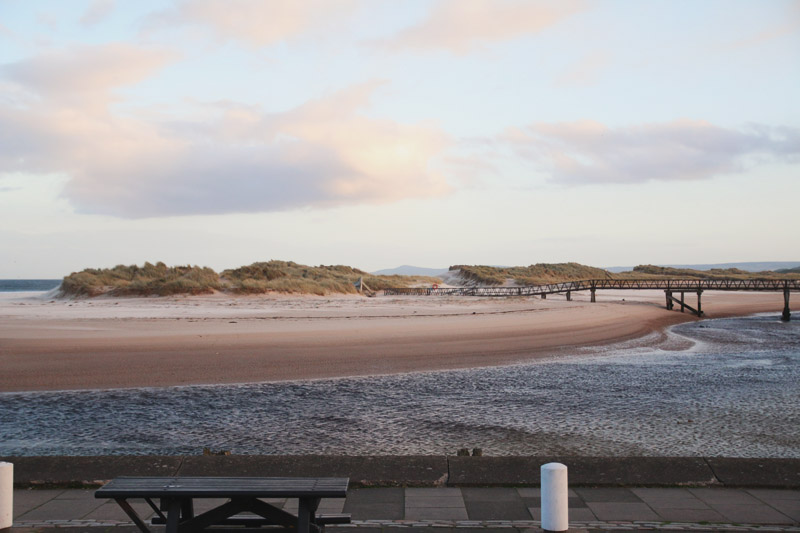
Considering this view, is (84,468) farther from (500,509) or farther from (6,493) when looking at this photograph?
(500,509)

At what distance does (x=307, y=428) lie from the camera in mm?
9844

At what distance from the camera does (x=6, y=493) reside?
4398 millimetres

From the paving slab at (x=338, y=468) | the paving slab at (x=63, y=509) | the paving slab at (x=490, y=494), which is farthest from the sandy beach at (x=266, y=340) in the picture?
the paving slab at (x=490, y=494)

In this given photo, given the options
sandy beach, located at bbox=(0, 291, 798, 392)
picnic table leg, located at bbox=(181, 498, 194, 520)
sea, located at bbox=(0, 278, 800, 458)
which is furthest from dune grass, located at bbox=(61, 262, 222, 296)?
picnic table leg, located at bbox=(181, 498, 194, 520)

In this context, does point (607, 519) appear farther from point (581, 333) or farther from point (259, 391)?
point (581, 333)

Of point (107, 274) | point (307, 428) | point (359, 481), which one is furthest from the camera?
point (107, 274)

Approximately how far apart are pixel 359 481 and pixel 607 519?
83.5 inches

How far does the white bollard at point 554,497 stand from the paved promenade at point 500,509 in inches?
22.0

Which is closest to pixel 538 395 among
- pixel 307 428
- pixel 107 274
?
pixel 307 428

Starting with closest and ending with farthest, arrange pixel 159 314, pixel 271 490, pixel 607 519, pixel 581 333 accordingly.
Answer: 1. pixel 271 490
2. pixel 607 519
3. pixel 581 333
4. pixel 159 314

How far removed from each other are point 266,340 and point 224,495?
51.9 feet

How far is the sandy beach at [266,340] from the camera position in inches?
576

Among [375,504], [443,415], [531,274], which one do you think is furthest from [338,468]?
[531,274]

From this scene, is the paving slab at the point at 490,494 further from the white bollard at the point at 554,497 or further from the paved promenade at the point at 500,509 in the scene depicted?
the white bollard at the point at 554,497
